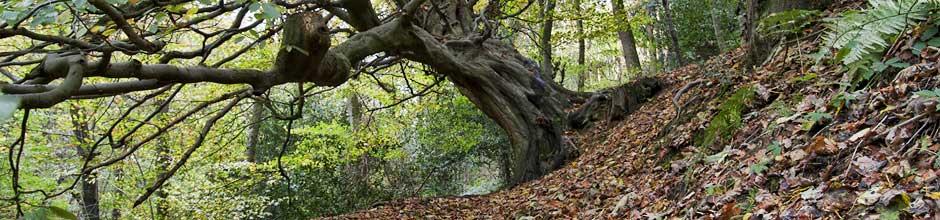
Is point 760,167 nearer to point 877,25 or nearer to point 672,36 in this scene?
point 877,25

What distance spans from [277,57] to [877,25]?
120 inches

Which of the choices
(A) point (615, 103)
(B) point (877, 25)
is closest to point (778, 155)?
(B) point (877, 25)

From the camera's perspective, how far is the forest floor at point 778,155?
2.04 m

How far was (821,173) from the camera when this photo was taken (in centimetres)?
232

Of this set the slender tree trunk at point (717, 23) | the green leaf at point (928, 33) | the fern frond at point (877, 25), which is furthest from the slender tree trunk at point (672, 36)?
the green leaf at point (928, 33)

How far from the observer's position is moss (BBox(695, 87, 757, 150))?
11.3 ft

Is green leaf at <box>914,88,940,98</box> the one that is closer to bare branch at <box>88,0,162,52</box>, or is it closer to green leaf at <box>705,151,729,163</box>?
green leaf at <box>705,151,729,163</box>

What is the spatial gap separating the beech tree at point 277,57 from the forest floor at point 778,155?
183 cm

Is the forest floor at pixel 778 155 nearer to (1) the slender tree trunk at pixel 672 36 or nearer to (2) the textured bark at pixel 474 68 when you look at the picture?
(2) the textured bark at pixel 474 68

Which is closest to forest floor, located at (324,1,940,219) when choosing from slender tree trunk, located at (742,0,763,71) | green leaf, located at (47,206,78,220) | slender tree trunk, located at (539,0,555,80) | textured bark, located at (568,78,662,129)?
slender tree trunk, located at (742,0,763,71)

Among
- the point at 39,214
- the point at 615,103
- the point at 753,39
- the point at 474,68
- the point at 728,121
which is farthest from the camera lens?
the point at 474,68

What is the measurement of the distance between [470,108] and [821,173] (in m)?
8.82

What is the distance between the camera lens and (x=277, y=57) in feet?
10.8

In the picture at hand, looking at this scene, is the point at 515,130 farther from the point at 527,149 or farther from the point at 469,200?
the point at 469,200
